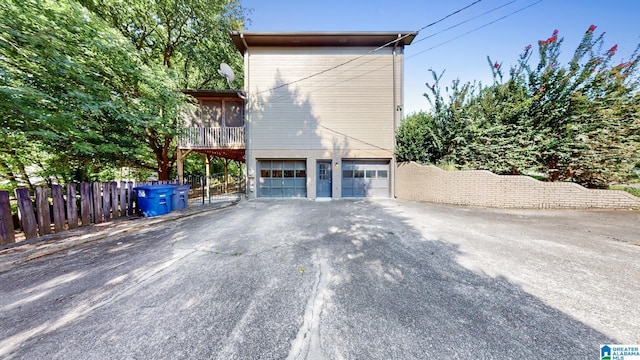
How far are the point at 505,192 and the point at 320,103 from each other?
30.3ft

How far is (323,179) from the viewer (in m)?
11.1

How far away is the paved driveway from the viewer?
1.67 m

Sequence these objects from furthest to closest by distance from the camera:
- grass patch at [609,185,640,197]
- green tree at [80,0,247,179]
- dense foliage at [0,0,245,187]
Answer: green tree at [80,0,247,179]
grass patch at [609,185,640,197]
dense foliage at [0,0,245,187]

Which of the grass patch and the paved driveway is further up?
the grass patch

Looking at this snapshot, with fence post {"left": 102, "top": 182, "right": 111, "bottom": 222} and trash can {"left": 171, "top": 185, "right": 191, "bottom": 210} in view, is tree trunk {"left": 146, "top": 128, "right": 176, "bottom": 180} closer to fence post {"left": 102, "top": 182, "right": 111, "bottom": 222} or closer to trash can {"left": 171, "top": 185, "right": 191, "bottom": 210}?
trash can {"left": 171, "top": 185, "right": 191, "bottom": 210}

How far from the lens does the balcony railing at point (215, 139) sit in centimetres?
1034

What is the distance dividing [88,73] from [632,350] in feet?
37.0

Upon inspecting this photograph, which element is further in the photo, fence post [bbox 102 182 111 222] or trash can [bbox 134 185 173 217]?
trash can [bbox 134 185 173 217]

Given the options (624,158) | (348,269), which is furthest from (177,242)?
(624,158)

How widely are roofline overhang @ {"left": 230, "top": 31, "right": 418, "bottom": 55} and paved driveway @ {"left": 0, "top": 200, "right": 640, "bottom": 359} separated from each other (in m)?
10.8

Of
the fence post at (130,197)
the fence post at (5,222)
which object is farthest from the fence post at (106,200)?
the fence post at (5,222)

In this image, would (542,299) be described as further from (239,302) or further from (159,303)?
(159,303)

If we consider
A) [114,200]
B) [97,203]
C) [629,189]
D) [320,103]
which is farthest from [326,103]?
[629,189]

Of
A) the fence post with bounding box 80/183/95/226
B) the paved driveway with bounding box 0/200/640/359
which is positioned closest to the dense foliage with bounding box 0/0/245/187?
the fence post with bounding box 80/183/95/226
